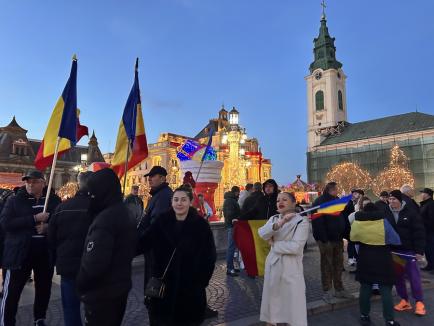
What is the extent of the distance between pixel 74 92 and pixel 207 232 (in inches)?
160

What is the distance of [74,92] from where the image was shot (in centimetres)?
620

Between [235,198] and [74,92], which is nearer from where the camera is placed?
[74,92]

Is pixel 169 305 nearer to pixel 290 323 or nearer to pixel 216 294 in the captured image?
pixel 290 323

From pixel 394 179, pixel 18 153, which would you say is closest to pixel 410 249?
pixel 394 179

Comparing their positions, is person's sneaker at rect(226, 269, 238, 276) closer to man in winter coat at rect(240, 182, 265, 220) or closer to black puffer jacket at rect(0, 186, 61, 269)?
man in winter coat at rect(240, 182, 265, 220)

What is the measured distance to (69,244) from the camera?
13.6 ft

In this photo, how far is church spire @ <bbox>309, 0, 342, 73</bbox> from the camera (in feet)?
300

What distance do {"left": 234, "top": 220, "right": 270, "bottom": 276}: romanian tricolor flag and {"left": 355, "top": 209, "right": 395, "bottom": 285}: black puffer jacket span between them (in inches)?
60.2

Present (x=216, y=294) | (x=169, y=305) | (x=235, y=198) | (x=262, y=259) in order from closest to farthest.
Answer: (x=169, y=305), (x=262, y=259), (x=216, y=294), (x=235, y=198)

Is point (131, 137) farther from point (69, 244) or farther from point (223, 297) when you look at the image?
point (223, 297)

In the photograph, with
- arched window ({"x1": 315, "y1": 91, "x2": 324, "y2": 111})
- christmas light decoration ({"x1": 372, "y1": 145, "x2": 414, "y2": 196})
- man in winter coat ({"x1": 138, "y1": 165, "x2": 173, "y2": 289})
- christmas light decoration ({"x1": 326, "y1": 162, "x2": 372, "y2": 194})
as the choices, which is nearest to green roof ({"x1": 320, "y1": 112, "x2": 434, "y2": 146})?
arched window ({"x1": 315, "y1": 91, "x2": 324, "y2": 111})

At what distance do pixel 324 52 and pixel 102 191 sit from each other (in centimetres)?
9868

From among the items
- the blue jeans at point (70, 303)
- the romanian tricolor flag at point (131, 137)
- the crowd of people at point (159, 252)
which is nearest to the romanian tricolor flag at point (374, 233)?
the crowd of people at point (159, 252)

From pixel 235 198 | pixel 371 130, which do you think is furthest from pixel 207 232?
pixel 371 130
